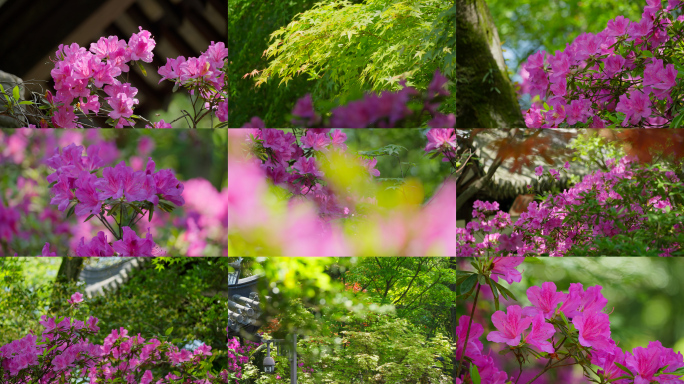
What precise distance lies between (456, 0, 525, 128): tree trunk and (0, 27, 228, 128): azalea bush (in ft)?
2.50

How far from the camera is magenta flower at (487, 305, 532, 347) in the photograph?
4.33 ft

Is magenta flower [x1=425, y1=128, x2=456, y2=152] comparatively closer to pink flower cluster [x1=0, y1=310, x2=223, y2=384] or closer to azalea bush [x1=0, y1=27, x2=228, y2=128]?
azalea bush [x1=0, y1=27, x2=228, y2=128]

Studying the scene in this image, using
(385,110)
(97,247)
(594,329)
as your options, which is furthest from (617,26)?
(97,247)

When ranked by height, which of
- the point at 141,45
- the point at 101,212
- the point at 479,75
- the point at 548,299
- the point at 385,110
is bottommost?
the point at 548,299

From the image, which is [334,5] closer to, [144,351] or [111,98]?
[111,98]

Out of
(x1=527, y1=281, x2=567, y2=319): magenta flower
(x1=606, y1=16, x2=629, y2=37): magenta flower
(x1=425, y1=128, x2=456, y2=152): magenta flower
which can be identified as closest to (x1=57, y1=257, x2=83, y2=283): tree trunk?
(x1=425, y1=128, x2=456, y2=152): magenta flower

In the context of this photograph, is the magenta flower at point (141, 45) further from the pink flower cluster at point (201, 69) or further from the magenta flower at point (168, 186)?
the magenta flower at point (168, 186)

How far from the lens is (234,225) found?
58.5 inches

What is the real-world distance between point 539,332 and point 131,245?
1.16 meters

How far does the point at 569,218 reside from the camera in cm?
150

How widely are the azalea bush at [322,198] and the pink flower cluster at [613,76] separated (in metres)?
0.44

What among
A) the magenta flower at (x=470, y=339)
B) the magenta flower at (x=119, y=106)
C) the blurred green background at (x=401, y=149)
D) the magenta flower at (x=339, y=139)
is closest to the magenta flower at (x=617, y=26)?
the blurred green background at (x=401, y=149)

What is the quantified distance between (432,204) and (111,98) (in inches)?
40.4

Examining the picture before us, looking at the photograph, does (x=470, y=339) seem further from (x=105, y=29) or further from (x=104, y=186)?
(x=105, y=29)
